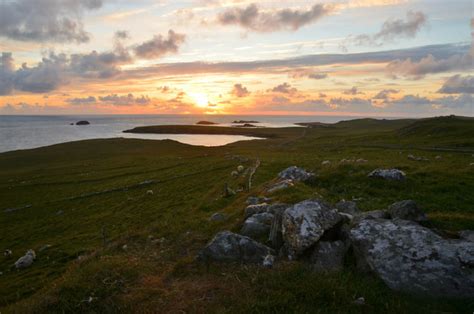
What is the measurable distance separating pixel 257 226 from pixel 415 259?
6.34m

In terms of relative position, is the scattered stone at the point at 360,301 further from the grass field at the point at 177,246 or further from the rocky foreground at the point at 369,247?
the rocky foreground at the point at 369,247

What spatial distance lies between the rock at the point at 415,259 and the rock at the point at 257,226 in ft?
13.9

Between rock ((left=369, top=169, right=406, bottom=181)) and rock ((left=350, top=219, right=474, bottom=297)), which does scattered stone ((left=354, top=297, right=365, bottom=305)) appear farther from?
rock ((left=369, top=169, right=406, bottom=181))

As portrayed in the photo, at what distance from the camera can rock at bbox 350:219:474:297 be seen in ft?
26.9

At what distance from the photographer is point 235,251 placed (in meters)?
11.4

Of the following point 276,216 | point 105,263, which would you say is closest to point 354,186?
point 276,216

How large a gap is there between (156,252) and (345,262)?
8.01 m

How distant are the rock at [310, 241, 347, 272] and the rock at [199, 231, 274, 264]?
1.77 meters

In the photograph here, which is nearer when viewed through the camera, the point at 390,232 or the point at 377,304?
the point at 377,304

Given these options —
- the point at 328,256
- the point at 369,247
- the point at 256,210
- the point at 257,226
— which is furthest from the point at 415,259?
the point at 256,210

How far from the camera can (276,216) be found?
1252 centimetres

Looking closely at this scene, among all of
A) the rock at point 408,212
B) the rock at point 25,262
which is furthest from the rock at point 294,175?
the rock at point 25,262

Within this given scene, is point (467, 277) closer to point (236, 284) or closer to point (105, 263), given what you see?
point (236, 284)

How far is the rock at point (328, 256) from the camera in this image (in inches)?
385
